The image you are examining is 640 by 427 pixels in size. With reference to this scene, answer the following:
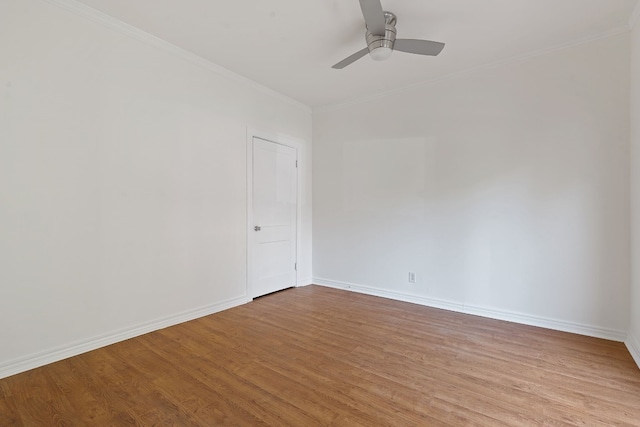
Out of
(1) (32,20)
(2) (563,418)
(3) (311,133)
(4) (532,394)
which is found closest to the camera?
(2) (563,418)

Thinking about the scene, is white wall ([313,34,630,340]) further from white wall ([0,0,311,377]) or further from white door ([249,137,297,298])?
white wall ([0,0,311,377])

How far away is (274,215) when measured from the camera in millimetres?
3959

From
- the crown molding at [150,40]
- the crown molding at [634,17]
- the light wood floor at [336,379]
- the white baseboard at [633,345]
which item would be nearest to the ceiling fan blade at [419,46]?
the crown molding at [634,17]

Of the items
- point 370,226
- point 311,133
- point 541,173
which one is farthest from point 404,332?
point 311,133

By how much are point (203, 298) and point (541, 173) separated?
3.70m

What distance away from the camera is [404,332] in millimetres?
2711

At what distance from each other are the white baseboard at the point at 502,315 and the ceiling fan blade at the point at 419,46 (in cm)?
263

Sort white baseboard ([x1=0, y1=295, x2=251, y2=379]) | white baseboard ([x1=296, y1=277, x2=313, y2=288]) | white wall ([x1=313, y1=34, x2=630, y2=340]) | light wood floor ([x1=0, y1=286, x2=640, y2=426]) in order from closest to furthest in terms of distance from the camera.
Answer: light wood floor ([x1=0, y1=286, x2=640, y2=426]) < white baseboard ([x1=0, y1=295, x2=251, y2=379]) < white wall ([x1=313, y1=34, x2=630, y2=340]) < white baseboard ([x1=296, y1=277, x2=313, y2=288])

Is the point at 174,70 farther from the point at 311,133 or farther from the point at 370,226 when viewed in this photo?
the point at 370,226

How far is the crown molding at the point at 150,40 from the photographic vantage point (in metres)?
2.23

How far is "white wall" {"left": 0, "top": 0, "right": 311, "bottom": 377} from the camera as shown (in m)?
2.00

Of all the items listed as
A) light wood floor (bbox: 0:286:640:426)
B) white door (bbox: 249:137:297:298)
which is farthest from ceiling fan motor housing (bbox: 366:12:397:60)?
light wood floor (bbox: 0:286:640:426)

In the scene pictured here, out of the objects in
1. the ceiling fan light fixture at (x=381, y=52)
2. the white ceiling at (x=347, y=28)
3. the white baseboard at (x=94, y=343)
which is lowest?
the white baseboard at (x=94, y=343)

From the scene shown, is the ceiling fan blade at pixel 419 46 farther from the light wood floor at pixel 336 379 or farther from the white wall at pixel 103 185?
the light wood floor at pixel 336 379
